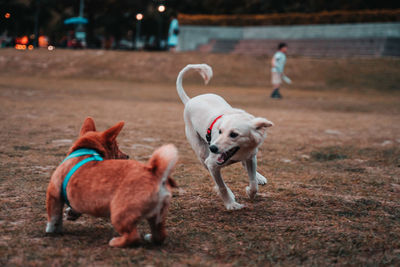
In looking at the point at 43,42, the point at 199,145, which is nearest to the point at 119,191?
the point at 199,145

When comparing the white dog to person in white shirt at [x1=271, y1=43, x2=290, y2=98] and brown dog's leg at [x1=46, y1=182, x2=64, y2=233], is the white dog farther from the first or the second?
person in white shirt at [x1=271, y1=43, x2=290, y2=98]

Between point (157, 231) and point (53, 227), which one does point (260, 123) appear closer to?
point (157, 231)

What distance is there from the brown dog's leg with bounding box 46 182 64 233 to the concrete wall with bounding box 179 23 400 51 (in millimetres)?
29893

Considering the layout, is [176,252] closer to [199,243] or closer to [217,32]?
[199,243]

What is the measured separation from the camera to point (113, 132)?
3164mm

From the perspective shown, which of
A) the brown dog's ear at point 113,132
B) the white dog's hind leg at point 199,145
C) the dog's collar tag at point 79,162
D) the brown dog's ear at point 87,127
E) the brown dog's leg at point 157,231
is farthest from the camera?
the white dog's hind leg at point 199,145

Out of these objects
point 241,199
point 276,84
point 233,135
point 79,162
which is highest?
point 233,135

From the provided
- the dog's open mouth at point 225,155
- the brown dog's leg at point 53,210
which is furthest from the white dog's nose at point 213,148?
the brown dog's leg at point 53,210

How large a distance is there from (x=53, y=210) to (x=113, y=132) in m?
0.70

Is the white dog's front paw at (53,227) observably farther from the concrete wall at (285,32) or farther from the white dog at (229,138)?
the concrete wall at (285,32)

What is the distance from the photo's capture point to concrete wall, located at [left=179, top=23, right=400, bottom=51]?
2912cm

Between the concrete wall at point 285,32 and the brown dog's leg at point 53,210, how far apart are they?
98.1 feet

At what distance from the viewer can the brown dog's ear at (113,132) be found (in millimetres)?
3139

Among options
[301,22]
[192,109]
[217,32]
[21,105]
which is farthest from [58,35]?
[192,109]
